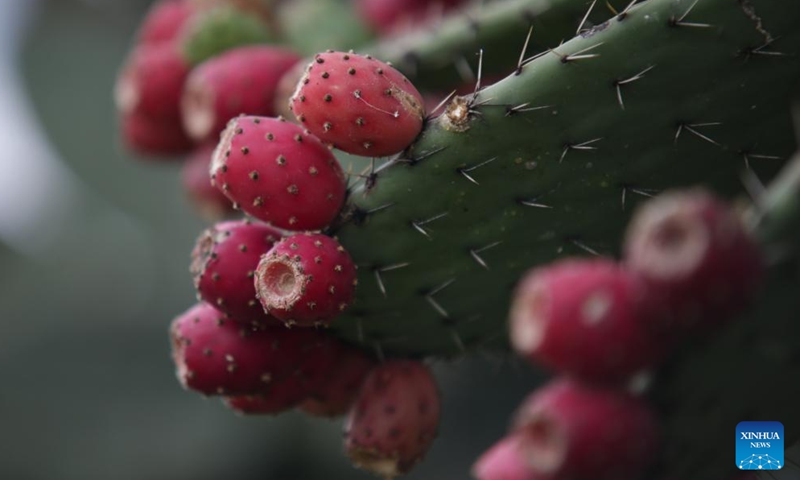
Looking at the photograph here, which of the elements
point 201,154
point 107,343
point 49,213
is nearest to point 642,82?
point 201,154

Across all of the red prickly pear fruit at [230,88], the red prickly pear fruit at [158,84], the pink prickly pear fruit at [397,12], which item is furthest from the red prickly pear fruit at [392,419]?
the pink prickly pear fruit at [397,12]

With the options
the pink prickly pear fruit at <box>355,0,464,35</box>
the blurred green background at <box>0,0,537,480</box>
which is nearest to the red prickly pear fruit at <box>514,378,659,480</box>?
the pink prickly pear fruit at <box>355,0,464,35</box>

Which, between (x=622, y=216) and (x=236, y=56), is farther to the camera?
(x=236, y=56)

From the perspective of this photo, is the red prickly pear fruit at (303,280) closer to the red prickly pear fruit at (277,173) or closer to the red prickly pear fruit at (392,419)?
the red prickly pear fruit at (277,173)

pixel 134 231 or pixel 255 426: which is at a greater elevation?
pixel 134 231

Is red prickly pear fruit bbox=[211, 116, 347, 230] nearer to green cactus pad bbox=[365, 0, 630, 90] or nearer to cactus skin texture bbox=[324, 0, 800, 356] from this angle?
cactus skin texture bbox=[324, 0, 800, 356]

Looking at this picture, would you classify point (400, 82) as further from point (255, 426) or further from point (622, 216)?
point (255, 426)
